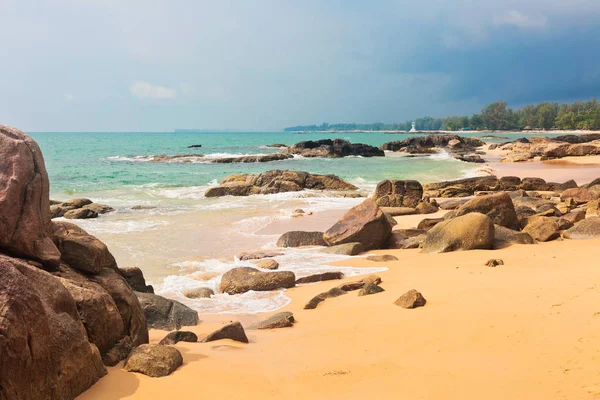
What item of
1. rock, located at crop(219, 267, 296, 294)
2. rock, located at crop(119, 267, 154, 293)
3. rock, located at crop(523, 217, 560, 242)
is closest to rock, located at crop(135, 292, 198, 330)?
rock, located at crop(119, 267, 154, 293)

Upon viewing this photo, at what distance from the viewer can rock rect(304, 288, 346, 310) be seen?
7.21m

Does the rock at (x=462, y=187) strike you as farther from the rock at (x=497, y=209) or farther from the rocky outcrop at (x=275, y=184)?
the rock at (x=497, y=209)

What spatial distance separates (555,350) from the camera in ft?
14.3

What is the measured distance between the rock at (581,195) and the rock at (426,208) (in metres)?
4.33

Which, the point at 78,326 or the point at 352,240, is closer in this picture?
the point at 78,326

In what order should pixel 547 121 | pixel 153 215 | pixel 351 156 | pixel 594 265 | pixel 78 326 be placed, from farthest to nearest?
pixel 547 121 < pixel 351 156 < pixel 153 215 < pixel 594 265 < pixel 78 326

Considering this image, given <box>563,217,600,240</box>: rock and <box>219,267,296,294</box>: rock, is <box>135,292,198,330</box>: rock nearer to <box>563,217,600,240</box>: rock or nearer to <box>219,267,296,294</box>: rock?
<box>219,267,296,294</box>: rock

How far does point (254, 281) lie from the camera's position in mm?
8430

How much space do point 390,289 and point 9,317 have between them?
555 cm

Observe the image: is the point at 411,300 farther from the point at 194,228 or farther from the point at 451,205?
the point at 451,205

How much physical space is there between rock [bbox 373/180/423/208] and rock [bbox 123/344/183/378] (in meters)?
14.2

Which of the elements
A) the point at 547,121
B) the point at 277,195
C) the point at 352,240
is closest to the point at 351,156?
the point at 277,195

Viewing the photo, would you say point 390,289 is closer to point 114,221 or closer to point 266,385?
point 266,385

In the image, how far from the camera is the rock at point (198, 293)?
8.10 metres
